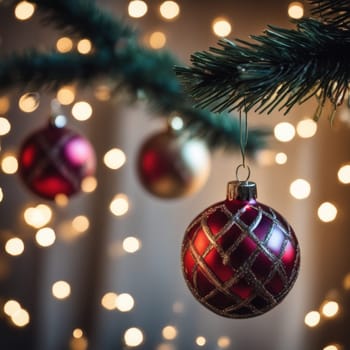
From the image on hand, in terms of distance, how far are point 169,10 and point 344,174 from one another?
0.57m

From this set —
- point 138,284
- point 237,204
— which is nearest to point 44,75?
point 237,204

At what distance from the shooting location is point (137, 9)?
4.21 ft

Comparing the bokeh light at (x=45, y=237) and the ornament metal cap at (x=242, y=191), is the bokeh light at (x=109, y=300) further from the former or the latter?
the ornament metal cap at (x=242, y=191)

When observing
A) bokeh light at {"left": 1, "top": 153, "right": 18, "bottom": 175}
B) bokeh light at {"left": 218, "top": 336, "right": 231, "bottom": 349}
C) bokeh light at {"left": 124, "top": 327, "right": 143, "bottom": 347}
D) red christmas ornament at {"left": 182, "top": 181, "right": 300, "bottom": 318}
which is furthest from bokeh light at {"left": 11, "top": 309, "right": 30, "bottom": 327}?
red christmas ornament at {"left": 182, "top": 181, "right": 300, "bottom": 318}

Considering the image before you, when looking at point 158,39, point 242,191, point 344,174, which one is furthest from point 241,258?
point 158,39

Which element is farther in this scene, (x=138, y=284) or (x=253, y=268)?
(x=138, y=284)

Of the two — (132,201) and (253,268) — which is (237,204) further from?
(132,201)

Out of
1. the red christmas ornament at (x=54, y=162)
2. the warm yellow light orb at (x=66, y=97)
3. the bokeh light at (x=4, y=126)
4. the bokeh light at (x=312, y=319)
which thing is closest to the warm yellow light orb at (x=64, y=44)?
the warm yellow light orb at (x=66, y=97)

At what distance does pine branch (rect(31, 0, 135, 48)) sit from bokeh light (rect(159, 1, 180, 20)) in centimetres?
63

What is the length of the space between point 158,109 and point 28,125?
28.3 inches

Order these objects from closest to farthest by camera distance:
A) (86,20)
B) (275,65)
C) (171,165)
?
(275,65)
(86,20)
(171,165)

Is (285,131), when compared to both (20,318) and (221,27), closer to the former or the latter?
(221,27)

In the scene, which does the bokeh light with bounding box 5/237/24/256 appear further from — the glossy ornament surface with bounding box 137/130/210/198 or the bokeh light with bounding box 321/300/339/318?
the bokeh light with bounding box 321/300/339/318

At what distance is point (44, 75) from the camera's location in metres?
0.66
